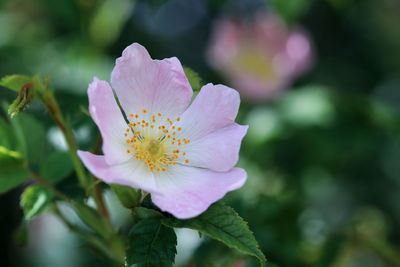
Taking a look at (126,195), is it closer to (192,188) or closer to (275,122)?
(192,188)

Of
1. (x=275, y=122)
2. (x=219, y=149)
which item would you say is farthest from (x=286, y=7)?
(x=219, y=149)

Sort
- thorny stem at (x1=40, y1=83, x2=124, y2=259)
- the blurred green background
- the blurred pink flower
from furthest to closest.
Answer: the blurred pink flower < the blurred green background < thorny stem at (x1=40, y1=83, x2=124, y2=259)

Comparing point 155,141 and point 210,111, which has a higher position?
point 210,111

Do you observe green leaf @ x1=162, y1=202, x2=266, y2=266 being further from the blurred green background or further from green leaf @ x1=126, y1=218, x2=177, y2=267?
the blurred green background

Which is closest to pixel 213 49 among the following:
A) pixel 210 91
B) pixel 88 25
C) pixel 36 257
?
pixel 88 25

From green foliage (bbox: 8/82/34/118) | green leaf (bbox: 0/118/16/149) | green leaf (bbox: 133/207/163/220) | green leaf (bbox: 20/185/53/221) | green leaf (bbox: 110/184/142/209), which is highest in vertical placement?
green foliage (bbox: 8/82/34/118)

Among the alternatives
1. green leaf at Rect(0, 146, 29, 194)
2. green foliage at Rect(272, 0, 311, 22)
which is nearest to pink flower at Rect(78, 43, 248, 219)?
green leaf at Rect(0, 146, 29, 194)

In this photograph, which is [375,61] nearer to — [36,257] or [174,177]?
[36,257]
